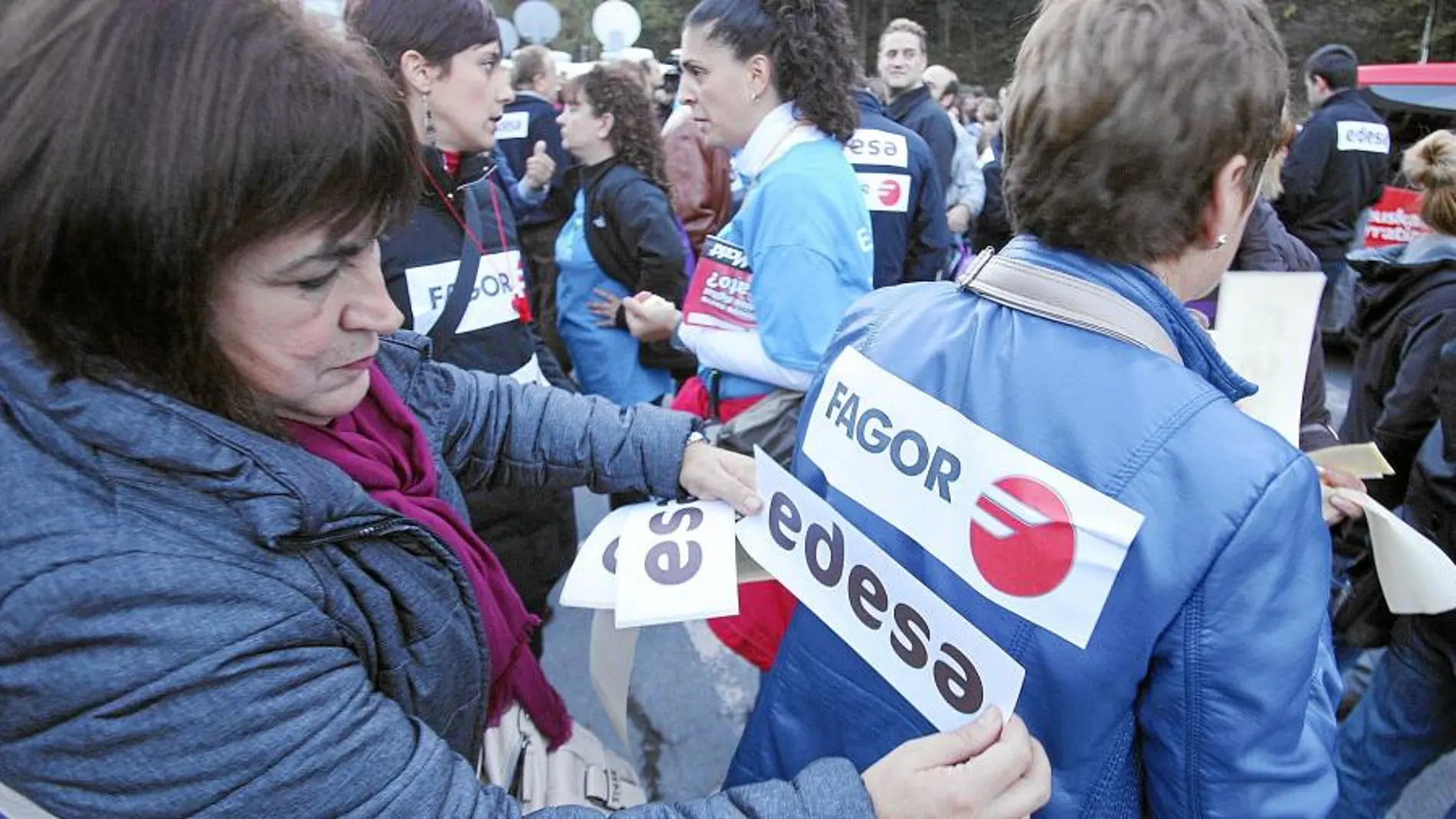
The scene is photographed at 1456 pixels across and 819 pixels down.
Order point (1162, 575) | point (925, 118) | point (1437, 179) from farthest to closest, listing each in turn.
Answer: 1. point (925, 118)
2. point (1437, 179)
3. point (1162, 575)

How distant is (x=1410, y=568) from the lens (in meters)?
1.33

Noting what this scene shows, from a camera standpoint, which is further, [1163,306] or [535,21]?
[535,21]

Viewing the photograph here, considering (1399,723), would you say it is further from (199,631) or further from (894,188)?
(894,188)

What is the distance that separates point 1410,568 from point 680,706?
2.31 m

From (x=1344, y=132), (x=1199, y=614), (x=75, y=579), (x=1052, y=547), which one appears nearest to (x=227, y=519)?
(x=75, y=579)

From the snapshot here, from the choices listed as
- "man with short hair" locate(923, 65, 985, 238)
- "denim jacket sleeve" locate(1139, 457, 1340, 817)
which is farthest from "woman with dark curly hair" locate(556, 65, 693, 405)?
"man with short hair" locate(923, 65, 985, 238)

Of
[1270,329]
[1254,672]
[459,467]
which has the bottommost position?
[459,467]

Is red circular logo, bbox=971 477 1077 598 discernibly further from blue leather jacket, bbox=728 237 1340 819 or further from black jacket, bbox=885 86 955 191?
black jacket, bbox=885 86 955 191

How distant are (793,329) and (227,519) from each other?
5.11 feet

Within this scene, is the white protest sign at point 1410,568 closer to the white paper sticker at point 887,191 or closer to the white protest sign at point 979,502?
the white protest sign at point 979,502

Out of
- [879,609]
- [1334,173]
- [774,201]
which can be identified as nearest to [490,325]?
[774,201]

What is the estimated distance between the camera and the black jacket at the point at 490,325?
207 centimetres

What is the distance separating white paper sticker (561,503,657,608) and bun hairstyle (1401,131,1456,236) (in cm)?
237

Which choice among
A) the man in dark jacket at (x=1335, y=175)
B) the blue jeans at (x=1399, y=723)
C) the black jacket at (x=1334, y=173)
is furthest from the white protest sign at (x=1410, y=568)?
the black jacket at (x=1334, y=173)
